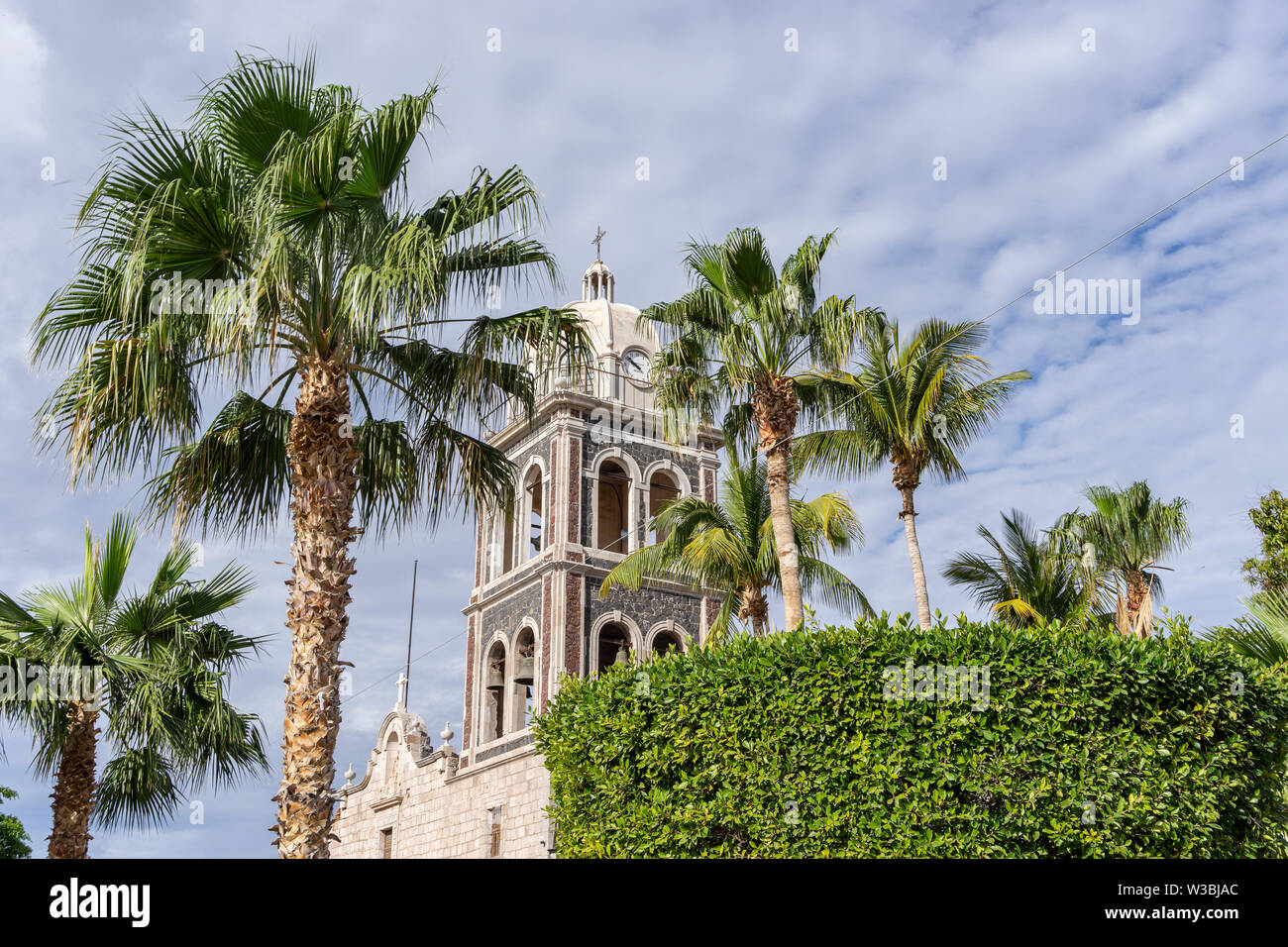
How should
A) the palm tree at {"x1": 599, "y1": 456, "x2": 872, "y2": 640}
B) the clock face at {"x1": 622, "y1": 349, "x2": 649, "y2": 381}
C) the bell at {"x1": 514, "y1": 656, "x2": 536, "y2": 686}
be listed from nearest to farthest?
the palm tree at {"x1": 599, "y1": 456, "x2": 872, "y2": 640}, the bell at {"x1": 514, "y1": 656, "x2": 536, "y2": 686}, the clock face at {"x1": 622, "y1": 349, "x2": 649, "y2": 381}

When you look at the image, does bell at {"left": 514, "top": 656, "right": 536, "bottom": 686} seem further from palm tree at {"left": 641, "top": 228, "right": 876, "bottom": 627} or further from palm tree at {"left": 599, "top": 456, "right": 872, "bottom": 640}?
palm tree at {"left": 641, "top": 228, "right": 876, "bottom": 627}

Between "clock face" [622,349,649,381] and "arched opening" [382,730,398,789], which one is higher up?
"clock face" [622,349,649,381]

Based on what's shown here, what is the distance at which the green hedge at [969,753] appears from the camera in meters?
8.23

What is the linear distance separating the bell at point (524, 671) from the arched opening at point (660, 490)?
558 centimetres

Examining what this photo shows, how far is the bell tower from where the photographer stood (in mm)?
28953

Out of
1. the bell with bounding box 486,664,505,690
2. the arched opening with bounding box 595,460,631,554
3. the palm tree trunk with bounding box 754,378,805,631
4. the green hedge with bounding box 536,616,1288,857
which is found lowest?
the green hedge with bounding box 536,616,1288,857

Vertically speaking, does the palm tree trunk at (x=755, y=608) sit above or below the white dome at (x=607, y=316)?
below

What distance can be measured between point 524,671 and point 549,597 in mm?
2281

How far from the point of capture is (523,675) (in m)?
29.4

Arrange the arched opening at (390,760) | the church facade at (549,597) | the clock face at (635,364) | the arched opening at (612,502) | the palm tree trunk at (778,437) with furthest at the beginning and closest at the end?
1. the arched opening at (390,760)
2. the clock face at (635,364)
3. the arched opening at (612,502)
4. the church facade at (549,597)
5. the palm tree trunk at (778,437)

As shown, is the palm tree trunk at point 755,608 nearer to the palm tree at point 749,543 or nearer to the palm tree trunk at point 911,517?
the palm tree at point 749,543

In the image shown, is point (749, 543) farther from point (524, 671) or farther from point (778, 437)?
point (524, 671)

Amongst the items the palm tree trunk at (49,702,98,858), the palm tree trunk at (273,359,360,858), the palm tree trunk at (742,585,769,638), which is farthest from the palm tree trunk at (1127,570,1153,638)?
the palm tree trunk at (49,702,98,858)

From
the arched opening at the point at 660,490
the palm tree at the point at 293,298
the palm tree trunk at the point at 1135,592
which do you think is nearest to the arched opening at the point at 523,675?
the arched opening at the point at 660,490
